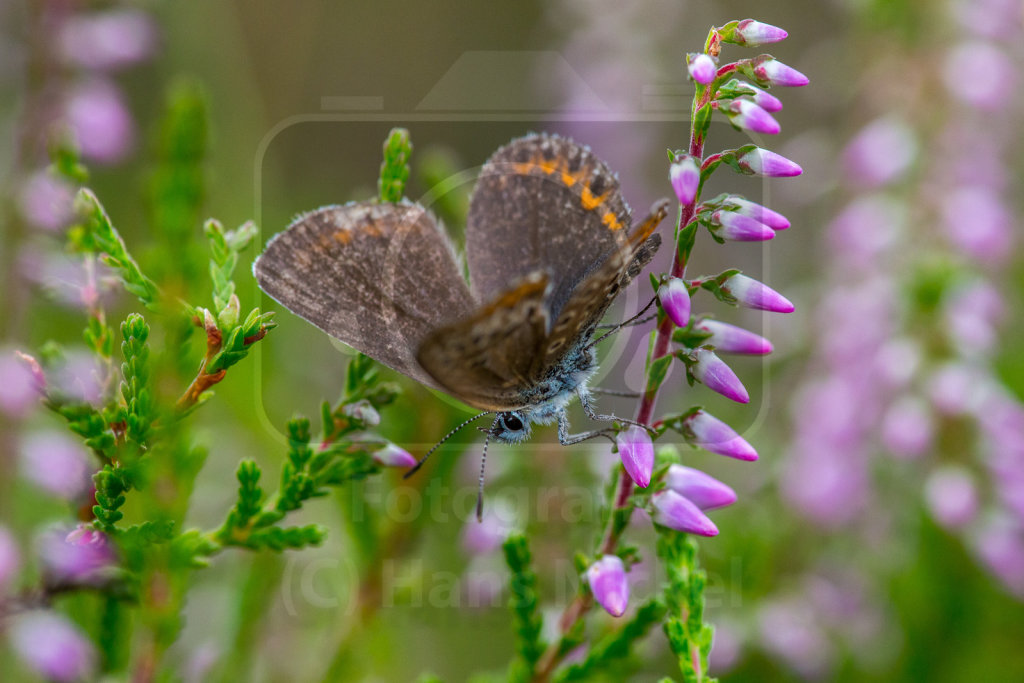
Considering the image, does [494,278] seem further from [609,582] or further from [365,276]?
[609,582]

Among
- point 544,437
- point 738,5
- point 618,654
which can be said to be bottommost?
point 618,654

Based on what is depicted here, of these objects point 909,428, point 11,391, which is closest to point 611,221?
point 11,391

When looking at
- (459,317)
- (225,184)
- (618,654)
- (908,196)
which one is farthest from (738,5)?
(618,654)

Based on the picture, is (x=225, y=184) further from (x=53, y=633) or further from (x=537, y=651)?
(x=537, y=651)

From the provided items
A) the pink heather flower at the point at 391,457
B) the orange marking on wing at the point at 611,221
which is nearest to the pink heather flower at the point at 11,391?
the pink heather flower at the point at 391,457

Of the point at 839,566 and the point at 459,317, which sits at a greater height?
the point at 459,317

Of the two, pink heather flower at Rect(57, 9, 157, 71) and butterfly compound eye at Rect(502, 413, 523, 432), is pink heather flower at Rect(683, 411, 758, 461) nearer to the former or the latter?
butterfly compound eye at Rect(502, 413, 523, 432)
